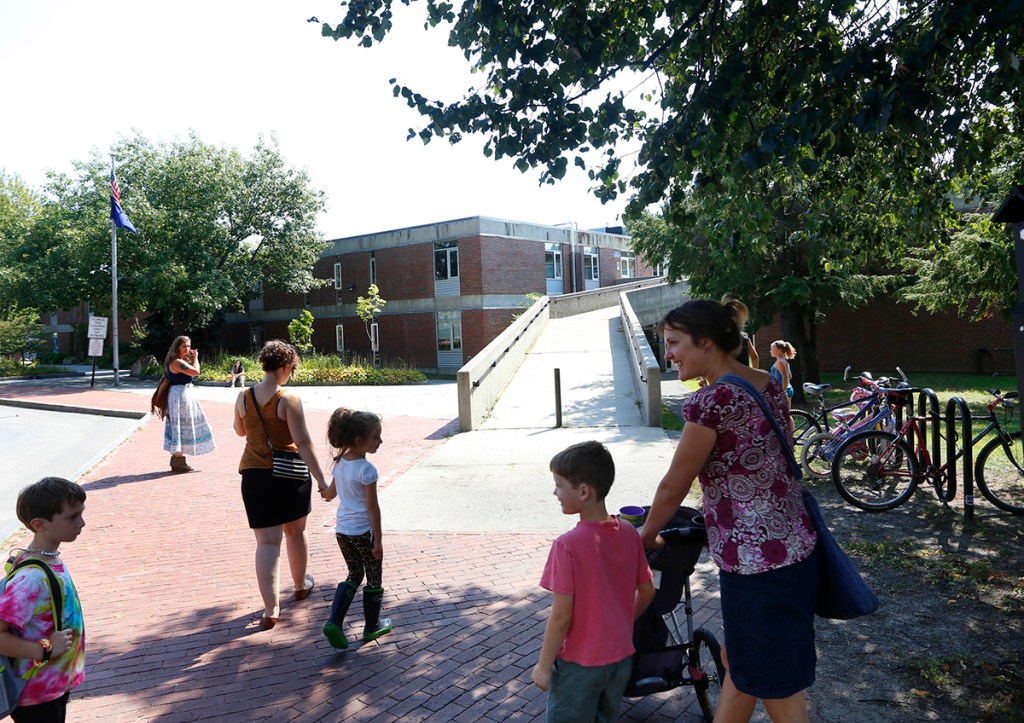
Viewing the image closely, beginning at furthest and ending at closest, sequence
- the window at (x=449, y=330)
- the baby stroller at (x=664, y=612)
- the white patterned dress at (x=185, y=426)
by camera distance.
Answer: the window at (x=449, y=330), the white patterned dress at (x=185, y=426), the baby stroller at (x=664, y=612)

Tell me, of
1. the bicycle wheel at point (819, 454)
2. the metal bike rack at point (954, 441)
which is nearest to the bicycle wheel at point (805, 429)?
the bicycle wheel at point (819, 454)

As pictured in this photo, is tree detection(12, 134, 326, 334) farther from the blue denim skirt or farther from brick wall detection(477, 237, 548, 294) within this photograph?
the blue denim skirt

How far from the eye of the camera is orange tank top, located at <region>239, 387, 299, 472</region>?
179 inches

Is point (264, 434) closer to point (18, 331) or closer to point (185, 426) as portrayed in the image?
point (185, 426)

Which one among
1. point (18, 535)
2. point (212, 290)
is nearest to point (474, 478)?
point (18, 535)

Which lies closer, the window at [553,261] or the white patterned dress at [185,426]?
the white patterned dress at [185,426]

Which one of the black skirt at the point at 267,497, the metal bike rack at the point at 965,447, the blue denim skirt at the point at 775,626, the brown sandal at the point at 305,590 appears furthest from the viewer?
the metal bike rack at the point at 965,447

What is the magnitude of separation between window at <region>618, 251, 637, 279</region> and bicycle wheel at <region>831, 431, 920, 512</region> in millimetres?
42716

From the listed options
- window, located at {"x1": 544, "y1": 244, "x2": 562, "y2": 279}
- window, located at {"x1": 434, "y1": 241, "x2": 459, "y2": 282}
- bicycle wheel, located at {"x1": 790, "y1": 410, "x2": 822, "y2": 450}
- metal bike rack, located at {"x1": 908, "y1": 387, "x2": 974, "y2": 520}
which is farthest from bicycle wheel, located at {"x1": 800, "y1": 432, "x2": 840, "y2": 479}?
window, located at {"x1": 544, "y1": 244, "x2": 562, "y2": 279}

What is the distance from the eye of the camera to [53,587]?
2.51 meters

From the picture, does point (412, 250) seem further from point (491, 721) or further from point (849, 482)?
point (491, 721)

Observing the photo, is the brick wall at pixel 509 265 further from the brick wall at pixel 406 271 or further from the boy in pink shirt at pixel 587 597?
the boy in pink shirt at pixel 587 597

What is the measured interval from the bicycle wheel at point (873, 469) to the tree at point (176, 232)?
29.6 m

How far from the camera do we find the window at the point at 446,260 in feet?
115
